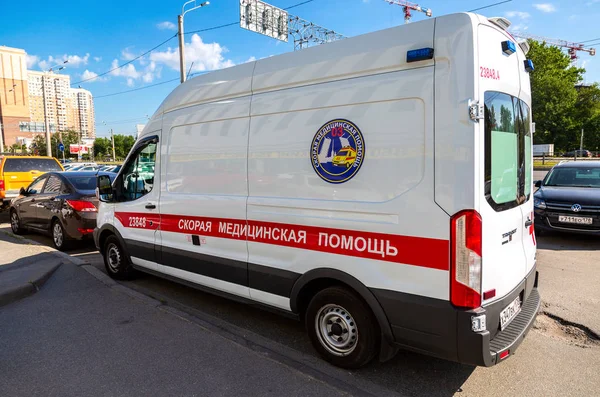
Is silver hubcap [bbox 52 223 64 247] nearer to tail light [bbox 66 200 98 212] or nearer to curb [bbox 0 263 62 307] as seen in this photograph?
tail light [bbox 66 200 98 212]

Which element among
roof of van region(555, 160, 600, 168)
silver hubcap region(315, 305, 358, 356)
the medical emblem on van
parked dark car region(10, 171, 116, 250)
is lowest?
silver hubcap region(315, 305, 358, 356)

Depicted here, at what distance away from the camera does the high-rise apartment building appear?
56.6 metres

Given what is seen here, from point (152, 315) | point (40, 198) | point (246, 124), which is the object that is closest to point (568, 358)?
point (246, 124)

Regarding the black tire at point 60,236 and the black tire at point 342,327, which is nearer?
the black tire at point 342,327

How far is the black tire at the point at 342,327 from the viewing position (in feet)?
9.82

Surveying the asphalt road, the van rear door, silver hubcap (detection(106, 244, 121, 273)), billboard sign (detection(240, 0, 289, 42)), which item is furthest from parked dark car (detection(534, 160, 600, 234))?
billboard sign (detection(240, 0, 289, 42))

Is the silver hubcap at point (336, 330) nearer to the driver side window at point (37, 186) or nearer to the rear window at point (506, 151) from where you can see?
the rear window at point (506, 151)

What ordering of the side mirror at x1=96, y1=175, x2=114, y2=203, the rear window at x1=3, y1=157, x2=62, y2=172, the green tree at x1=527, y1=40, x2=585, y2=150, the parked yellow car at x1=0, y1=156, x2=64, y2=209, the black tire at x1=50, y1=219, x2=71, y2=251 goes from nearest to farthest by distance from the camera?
the side mirror at x1=96, y1=175, x2=114, y2=203 < the black tire at x1=50, y1=219, x2=71, y2=251 < the parked yellow car at x1=0, y1=156, x2=64, y2=209 < the rear window at x1=3, y1=157, x2=62, y2=172 < the green tree at x1=527, y1=40, x2=585, y2=150

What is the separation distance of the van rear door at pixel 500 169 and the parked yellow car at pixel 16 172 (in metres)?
13.4

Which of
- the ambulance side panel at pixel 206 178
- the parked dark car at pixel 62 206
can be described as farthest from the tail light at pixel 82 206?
the ambulance side panel at pixel 206 178

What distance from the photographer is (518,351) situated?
137 inches

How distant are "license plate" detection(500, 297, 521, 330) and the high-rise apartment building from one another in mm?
51207

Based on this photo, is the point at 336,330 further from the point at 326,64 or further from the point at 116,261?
the point at 116,261

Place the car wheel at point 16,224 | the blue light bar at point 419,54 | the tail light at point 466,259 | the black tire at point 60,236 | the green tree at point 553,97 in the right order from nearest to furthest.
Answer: the tail light at point 466,259 < the blue light bar at point 419,54 < the black tire at point 60,236 < the car wheel at point 16,224 < the green tree at point 553,97
